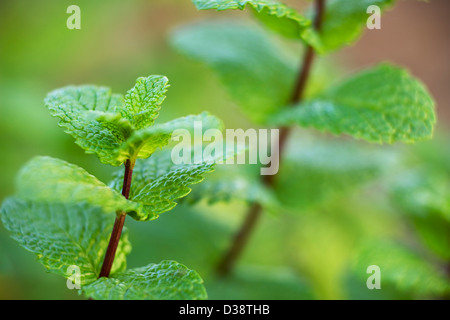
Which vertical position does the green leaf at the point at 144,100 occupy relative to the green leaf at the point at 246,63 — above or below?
below

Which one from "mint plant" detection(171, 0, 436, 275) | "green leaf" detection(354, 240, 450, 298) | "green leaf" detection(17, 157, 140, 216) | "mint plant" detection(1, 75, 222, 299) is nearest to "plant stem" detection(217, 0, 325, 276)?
"mint plant" detection(171, 0, 436, 275)

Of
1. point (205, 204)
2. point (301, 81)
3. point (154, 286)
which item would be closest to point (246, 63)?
point (301, 81)

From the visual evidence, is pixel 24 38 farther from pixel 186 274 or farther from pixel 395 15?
pixel 395 15

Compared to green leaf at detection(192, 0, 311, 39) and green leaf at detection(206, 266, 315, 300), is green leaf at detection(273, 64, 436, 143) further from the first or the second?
green leaf at detection(206, 266, 315, 300)

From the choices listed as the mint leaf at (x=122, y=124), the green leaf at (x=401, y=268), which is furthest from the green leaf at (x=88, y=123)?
the green leaf at (x=401, y=268)

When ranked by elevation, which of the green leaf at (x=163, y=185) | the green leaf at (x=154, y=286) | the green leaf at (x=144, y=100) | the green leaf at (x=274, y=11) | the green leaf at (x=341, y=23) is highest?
the green leaf at (x=341, y=23)

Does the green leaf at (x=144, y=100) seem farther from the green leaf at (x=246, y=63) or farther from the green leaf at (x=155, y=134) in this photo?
the green leaf at (x=246, y=63)
